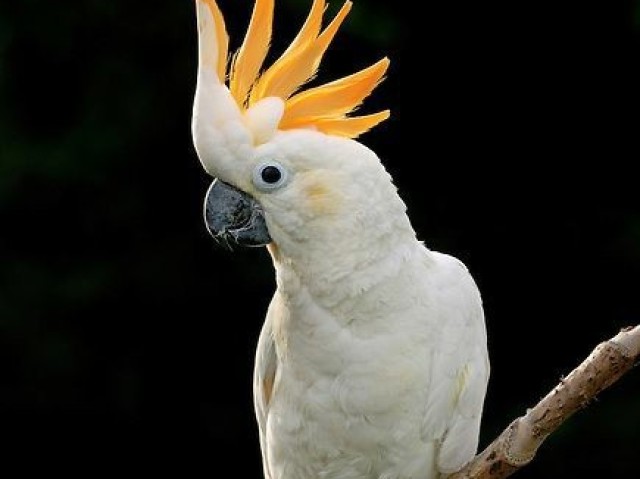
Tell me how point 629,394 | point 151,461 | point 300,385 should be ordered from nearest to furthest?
point 300,385, point 629,394, point 151,461

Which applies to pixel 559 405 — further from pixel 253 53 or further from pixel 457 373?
pixel 253 53

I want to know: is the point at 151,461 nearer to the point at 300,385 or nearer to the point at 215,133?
the point at 300,385

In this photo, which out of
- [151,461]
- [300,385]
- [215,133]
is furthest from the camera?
[151,461]

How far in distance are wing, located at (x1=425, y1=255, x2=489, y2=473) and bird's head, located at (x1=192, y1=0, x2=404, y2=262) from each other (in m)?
0.24

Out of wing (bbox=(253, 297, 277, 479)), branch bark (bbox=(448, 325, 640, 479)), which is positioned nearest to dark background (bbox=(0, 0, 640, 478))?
wing (bbox=(253, 297, 277, 479))

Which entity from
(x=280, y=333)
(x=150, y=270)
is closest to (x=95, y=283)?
(x=150, y=270)

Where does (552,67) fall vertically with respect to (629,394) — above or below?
above

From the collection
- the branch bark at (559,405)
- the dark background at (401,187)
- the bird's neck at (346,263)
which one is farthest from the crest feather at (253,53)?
the dark background at (401,187)

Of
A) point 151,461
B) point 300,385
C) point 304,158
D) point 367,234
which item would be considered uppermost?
point 304,158

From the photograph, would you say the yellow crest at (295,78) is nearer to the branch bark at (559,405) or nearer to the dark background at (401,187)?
the branch bark at (559,405)

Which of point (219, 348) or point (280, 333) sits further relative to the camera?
point (219, 348)

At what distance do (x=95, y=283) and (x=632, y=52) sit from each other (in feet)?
6.45

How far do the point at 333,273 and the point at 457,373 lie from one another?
1.06ft

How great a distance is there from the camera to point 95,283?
4.57 metres
